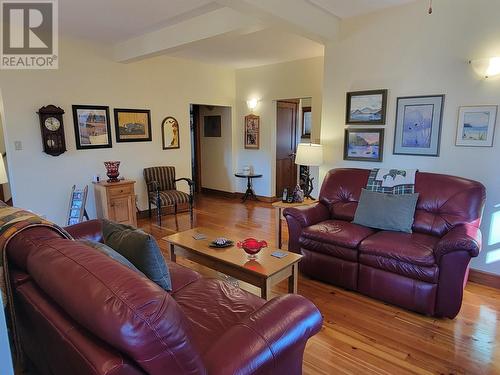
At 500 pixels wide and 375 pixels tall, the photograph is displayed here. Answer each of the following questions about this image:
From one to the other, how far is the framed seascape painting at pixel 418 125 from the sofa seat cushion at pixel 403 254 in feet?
3.35

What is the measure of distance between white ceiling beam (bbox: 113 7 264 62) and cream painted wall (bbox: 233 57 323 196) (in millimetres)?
2365

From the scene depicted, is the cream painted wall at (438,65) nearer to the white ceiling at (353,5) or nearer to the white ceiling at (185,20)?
the white ceiling at (353,5)

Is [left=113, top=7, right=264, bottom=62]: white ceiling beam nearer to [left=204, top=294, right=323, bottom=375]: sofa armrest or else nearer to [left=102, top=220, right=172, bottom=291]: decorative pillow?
[left=102, top=220, right=172, bottom=291]: decorative pillow

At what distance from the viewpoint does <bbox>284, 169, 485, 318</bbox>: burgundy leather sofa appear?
2344 mm

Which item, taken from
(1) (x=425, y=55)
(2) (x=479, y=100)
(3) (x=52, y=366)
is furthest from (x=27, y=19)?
(2) (x=479, y=100)

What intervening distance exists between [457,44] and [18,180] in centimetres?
517

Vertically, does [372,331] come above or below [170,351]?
below

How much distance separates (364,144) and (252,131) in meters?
3.20

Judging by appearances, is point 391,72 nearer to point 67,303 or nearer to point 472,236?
point 472,236

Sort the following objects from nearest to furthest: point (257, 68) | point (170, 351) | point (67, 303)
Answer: point (170, 351), point (67, 303), point (257, 68)

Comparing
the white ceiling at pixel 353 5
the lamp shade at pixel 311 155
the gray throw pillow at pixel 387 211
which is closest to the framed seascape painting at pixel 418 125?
the gray throw pillow at pixel 387 211

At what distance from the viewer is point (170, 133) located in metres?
5.61

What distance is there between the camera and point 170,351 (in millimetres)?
945

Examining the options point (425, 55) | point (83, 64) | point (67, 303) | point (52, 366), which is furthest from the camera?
point (83, 64)
